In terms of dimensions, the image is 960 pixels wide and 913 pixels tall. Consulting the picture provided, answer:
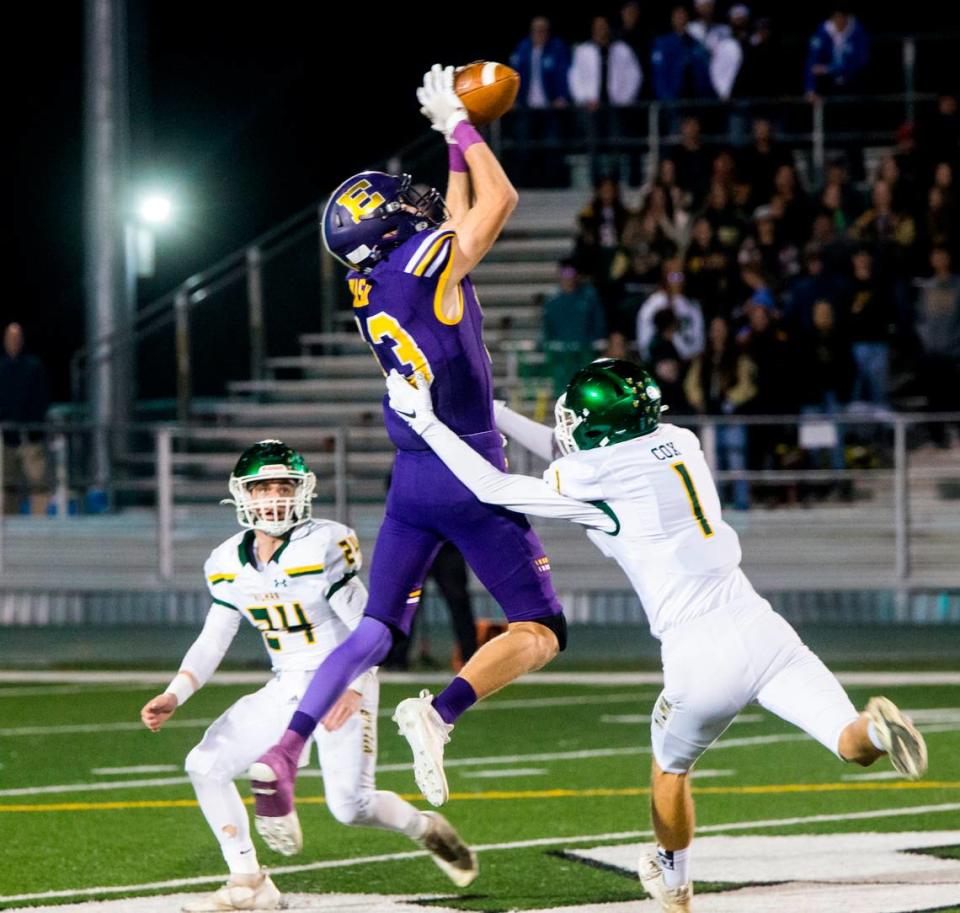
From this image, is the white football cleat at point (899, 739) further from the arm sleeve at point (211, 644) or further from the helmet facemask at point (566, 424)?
the arm sleeve at point (211, 644)

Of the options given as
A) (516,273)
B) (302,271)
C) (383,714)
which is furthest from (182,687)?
(516,273)

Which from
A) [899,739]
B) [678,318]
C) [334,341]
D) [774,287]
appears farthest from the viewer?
[334,341]

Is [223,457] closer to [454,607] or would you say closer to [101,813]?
[454,607]

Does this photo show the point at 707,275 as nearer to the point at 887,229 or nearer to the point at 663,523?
the point at 887,229

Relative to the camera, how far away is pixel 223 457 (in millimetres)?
18172

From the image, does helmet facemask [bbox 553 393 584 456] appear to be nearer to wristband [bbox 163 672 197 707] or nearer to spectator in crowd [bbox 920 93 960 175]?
wristband [bbox 163 672 197 707]

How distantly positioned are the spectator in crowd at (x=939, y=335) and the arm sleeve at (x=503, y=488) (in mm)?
10915

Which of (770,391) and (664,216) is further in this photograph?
(664,216)

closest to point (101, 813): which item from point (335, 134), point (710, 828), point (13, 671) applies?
point (710, 828)

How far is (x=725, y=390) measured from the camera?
55.5ft

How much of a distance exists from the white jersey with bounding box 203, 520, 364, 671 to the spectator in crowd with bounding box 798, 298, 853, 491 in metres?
9.94

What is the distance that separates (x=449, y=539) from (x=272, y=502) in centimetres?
64

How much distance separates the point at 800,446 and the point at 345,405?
15.0 ft

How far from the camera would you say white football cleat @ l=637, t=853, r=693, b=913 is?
21.2 ft
